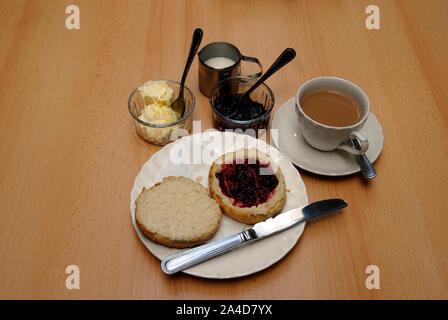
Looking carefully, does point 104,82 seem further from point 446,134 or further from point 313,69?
point 446,134

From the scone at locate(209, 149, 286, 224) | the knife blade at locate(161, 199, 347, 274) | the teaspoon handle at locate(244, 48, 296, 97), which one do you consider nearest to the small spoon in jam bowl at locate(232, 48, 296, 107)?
the teaspoon handle at locate(244, 48, 296, 97)

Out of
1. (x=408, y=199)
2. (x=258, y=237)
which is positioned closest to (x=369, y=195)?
(x=408, y=199)

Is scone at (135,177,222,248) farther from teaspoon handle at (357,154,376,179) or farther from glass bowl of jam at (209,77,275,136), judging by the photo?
teaspoon handle at (357,154,376,179)

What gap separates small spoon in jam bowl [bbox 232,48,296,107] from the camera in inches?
45.2

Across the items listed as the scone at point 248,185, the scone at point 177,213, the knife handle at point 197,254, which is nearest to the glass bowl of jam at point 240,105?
the scone at point 248,185

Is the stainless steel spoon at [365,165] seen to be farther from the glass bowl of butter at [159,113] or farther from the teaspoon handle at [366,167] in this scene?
the glass bowl of butter at [159,113]

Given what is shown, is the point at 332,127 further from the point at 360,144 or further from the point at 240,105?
the point at 240,105

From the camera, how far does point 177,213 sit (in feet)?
3.20

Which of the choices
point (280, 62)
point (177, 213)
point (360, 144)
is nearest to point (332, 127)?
point (360, 144)

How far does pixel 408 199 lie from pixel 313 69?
63 cm

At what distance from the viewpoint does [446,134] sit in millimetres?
1252

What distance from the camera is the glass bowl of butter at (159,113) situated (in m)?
1.15

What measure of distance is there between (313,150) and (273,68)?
1.01 ft
